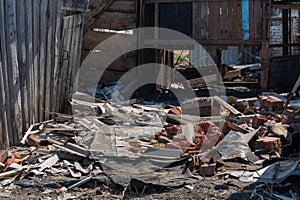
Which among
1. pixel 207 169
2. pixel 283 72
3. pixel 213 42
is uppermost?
pixel 213 42

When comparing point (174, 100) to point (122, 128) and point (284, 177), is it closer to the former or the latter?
point (122, 128)

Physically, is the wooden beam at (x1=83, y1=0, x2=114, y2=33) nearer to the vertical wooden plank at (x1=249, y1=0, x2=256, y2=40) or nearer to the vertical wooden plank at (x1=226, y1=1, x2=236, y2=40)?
the vertical wooden plank at (x1=226, y1=1, x2=236, y2=40)

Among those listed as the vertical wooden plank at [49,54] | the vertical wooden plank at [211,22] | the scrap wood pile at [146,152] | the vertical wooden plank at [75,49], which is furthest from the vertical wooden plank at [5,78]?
the vertical wooden plank at [211,22]

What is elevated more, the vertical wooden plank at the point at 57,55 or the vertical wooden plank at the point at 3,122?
the vertical wooden plank at the point at 57,55

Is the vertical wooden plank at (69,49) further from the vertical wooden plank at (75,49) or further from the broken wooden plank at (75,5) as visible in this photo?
the broken wooden plank at (75,5)

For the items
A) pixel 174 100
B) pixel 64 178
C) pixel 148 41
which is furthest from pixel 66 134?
pixel 148 41

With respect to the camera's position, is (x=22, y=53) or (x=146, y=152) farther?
(x=22, y=53)

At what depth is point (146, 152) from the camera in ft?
23.9

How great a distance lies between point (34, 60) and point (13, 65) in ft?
2.24

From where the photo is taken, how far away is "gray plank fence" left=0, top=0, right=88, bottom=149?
7.23 metres

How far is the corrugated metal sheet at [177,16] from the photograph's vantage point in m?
13.4

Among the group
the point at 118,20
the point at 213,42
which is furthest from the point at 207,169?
the point at 118,20

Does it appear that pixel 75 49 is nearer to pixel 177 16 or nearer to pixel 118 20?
pixel 118 20

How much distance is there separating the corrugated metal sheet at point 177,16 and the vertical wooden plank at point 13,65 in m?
6.68
